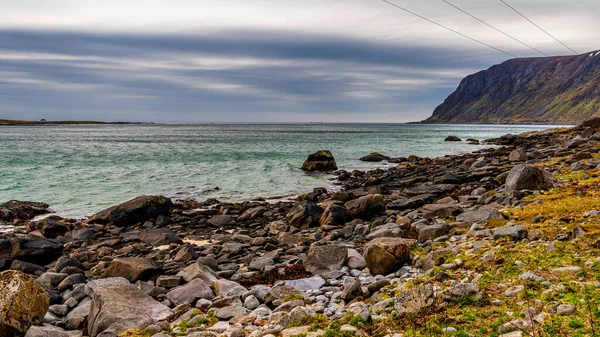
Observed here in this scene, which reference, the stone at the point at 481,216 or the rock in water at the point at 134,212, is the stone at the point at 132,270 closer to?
the stone at the point at 481,216

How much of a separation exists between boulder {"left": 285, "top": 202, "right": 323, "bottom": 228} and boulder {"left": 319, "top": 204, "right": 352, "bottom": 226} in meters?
0.32

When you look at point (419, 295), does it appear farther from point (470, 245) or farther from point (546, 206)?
point (546, 206)

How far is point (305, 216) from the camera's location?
1662 cm

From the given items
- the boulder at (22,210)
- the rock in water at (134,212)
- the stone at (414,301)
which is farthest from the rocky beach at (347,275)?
the boulder at (22,210)

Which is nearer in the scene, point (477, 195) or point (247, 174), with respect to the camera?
point (477, 195)

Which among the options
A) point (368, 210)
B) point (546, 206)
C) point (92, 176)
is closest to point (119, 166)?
point (92, 176)

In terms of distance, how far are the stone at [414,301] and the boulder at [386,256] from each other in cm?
262

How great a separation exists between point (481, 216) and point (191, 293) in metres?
7.63

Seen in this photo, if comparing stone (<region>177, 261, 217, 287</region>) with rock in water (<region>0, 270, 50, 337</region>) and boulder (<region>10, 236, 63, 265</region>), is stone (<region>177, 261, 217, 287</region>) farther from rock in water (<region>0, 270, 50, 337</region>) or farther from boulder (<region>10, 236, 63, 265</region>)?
boulder (<region>10, 236, 63, 265</region>)

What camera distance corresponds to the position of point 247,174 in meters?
37.2

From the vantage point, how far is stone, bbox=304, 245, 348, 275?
945cm

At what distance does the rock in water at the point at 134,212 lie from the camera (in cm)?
1908

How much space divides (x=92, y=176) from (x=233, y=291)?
1293 inches

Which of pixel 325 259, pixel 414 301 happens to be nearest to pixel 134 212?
pixel 325 259
